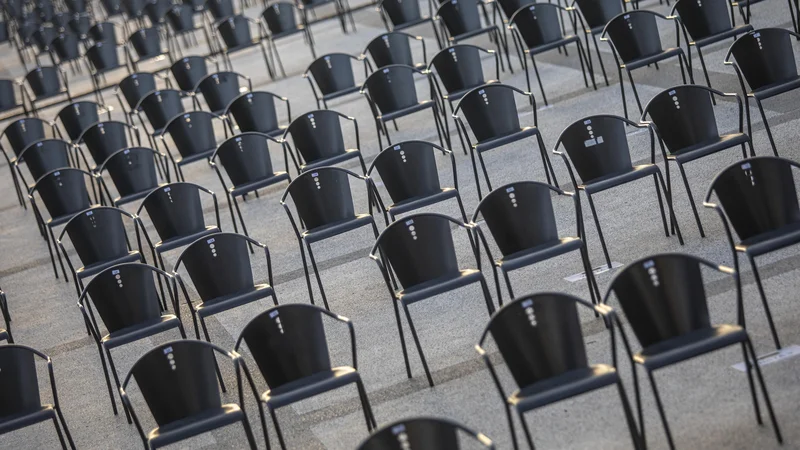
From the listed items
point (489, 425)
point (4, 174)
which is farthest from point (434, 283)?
point (4, 174)

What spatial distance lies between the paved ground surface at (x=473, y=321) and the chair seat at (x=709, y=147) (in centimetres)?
52

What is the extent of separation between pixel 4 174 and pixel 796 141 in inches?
362

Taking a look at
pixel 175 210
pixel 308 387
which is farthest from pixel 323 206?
pixel 308 387

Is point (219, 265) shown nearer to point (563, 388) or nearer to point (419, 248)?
point (419, 248)

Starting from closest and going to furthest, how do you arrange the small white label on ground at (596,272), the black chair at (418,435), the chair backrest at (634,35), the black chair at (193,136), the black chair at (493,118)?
the black chair at (418,435) < the small white label on ground at (596,272) < the black chair at (493,118) < the chair backrest at (634,35) < the black chair at (193,136)

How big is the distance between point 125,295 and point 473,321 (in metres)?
2.04

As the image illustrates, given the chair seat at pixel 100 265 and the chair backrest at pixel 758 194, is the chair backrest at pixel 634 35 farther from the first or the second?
the chair seat at pixel 100 265

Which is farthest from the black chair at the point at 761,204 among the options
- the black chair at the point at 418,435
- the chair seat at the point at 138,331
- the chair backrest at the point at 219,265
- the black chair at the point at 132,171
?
the black chair at the point at 132,171

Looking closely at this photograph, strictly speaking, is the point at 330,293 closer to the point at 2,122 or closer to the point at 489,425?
the point at 489,425

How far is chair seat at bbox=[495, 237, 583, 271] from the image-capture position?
19.7ft

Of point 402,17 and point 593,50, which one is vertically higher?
point 402,17

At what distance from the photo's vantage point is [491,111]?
8.02 meters

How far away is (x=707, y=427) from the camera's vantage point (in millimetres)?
4871

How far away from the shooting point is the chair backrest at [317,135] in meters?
8.50
